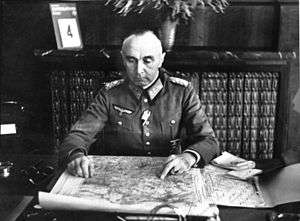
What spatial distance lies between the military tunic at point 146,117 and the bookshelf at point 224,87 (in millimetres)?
141

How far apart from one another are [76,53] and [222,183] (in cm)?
91

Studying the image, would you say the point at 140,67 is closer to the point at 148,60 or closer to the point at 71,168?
the point at 148,60

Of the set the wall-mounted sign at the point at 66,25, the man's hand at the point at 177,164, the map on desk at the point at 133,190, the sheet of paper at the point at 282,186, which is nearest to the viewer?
the map on desk at the point at 133,190

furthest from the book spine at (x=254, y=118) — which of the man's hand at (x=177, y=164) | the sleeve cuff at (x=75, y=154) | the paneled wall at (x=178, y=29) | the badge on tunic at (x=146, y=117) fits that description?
the sleeve cuff at (x=75, y=154)

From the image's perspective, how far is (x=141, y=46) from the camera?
1248mm

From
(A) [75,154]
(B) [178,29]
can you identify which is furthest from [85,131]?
(B) [178,29]

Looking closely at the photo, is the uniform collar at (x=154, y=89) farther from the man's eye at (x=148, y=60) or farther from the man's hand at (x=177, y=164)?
the man's hand at (x=177, y=164)

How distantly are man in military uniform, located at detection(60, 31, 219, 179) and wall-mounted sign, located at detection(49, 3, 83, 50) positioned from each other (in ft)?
1.46

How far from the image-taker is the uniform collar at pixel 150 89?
133 centimetres

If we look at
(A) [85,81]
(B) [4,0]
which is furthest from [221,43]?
(B) [4,0]

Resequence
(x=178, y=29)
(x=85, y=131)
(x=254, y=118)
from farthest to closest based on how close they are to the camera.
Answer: (x=178, y=29)
(x=254, y=118)
(x=85, y=131)

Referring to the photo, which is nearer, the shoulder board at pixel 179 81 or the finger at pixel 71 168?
the finger at pixel 71 168

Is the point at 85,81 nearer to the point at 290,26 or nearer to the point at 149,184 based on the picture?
the point at 149,184

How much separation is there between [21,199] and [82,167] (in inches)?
6.7
